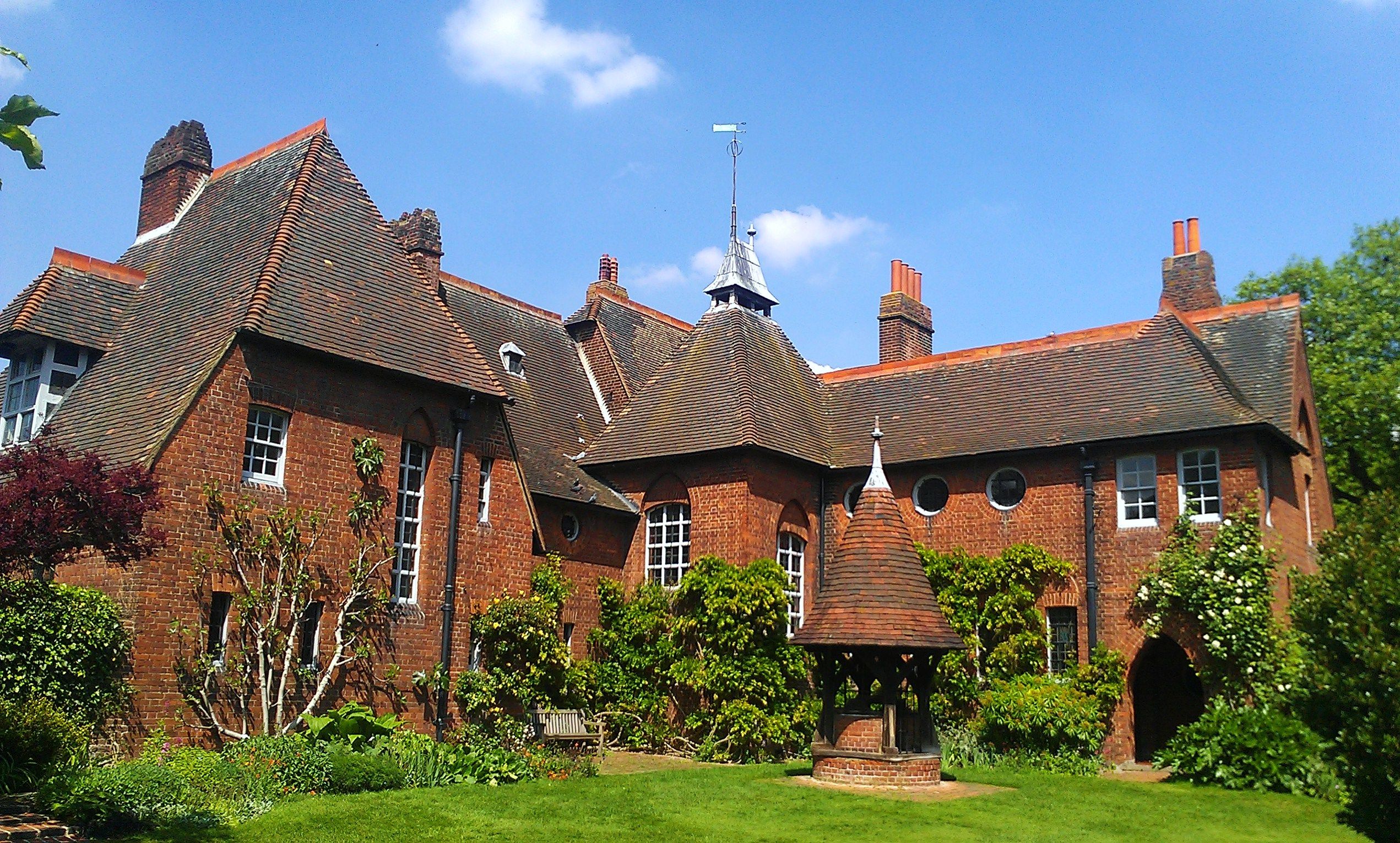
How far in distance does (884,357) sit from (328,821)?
20739mm

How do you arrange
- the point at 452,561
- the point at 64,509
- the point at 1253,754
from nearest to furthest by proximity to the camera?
the point at 64,509, the point at 1253,754, the point at 452,561

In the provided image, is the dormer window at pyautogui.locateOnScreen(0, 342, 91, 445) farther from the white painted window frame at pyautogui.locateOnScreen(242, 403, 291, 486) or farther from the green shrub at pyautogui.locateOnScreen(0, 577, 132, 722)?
the green shrub at pyautogui.locateOnScreen(0, 577, 132, 722)

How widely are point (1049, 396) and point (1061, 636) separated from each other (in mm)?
4993

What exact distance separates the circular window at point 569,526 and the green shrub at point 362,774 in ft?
27.3

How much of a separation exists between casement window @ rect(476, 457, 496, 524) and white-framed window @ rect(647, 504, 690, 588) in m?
4.48

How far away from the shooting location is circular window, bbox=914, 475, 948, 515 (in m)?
24.9

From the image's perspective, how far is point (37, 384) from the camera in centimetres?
1927

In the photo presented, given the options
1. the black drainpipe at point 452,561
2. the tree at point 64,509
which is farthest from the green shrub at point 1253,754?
the tree at point 64,509

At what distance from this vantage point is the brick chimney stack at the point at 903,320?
30.7m

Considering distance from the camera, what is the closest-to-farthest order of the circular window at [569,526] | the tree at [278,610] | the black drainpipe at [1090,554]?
the tree at [278,610], the black drainpipe at [1090,554], the circular window at [569,526]

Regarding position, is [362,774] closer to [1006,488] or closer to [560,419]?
[560,419]

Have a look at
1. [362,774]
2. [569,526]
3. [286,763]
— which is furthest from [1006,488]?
[286,763]

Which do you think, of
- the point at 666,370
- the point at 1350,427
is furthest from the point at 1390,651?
the point at 1350,427

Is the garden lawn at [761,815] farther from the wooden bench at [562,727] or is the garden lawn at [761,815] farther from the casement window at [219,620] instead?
the casement window at [219,620]
